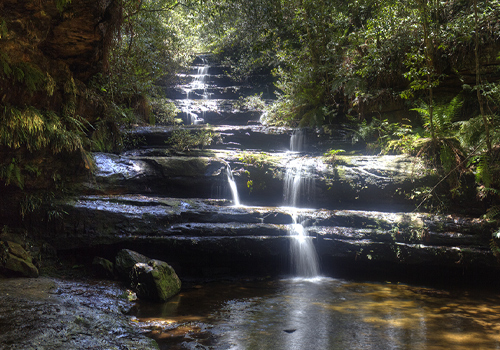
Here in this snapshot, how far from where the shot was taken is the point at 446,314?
4367 millimetres

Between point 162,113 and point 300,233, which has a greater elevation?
point 162,113

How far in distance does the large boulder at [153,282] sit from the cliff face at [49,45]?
12.0 feet

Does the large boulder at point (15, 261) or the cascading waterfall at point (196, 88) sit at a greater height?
the cascading waterfall at point (196, 88)

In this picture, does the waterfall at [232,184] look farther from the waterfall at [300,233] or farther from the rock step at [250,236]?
the waterfall at [300,233]

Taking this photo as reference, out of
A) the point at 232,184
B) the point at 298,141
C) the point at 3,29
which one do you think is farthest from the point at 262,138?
the point at 3,29

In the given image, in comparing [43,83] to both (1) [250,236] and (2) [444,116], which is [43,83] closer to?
(1) [250,236]

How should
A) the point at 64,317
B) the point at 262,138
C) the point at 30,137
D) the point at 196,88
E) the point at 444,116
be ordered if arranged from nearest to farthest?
1. the point at 64,317
2. the point at 30,137
3. the point at 444,116
4. the point at 262,138
5. the point at 196,88

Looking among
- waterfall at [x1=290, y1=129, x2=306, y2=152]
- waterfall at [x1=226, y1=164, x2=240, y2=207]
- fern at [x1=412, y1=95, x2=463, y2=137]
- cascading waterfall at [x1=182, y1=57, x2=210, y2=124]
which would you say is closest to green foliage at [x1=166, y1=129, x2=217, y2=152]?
waterfall at [x1=226, y1=164, x2=240, y2=207]

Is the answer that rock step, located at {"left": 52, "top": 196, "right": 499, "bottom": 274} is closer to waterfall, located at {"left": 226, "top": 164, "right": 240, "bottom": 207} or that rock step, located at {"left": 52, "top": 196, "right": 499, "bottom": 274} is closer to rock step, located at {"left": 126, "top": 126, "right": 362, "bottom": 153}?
waterfall, located at {"left": 226, "top": 164, "right": 240, "bottom": 207}

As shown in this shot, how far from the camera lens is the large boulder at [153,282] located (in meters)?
4.71

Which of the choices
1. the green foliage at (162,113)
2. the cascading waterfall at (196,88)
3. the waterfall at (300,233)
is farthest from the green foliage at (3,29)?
the cascading waterfall at (196,88)

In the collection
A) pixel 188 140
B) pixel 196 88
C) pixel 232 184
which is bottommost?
pixel 232 184

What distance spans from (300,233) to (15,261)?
487 centimetres

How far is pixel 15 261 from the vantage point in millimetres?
4801
